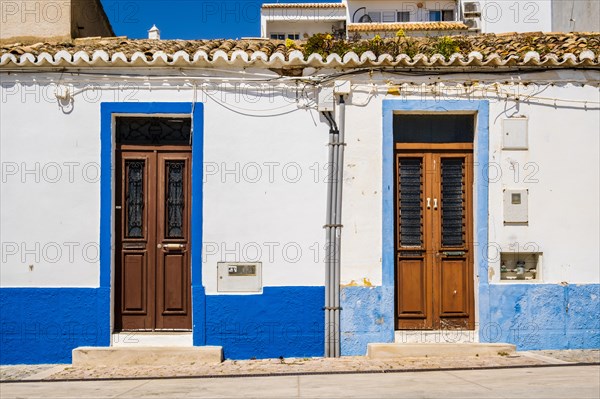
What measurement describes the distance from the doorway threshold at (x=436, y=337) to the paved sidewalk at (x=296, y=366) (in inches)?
11.7

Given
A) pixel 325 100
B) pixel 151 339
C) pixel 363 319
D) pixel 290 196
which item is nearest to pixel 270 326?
pixel 363 319

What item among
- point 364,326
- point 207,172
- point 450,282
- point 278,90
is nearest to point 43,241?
point 207,172

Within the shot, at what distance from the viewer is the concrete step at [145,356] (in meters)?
7.54

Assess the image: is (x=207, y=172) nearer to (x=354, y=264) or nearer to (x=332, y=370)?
(x=354, y=264)

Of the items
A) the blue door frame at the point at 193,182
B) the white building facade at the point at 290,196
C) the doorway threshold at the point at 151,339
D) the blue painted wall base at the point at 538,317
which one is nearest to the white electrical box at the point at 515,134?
the white building facade at the point at 290,196

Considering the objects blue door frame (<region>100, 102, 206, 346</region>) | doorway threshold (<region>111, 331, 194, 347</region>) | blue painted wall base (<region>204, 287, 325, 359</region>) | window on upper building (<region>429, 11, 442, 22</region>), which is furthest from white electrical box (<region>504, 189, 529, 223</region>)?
window on upper building (<region>429, 11, 442, 22</region>)

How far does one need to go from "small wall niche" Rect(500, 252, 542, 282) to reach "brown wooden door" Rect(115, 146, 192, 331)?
3.67 meters

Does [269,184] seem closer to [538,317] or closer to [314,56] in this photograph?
[314,56]

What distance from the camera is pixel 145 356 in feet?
24.7

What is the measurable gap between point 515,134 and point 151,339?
4.77 metres

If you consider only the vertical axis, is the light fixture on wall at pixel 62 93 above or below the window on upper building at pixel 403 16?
below

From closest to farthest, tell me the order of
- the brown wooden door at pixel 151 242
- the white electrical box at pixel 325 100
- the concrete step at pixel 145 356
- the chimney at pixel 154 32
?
1. the concrete step at pixel 145 356
2. the white electrical box at pixel 325 100
3. the brown wooden door at pixel 151 242
4. the chimney at pixel 154 32

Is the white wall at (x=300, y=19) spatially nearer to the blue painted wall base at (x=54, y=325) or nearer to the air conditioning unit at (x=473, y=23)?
the air conditioning unit at (x=473, y=23)

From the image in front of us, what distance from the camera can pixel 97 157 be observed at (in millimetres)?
7863
